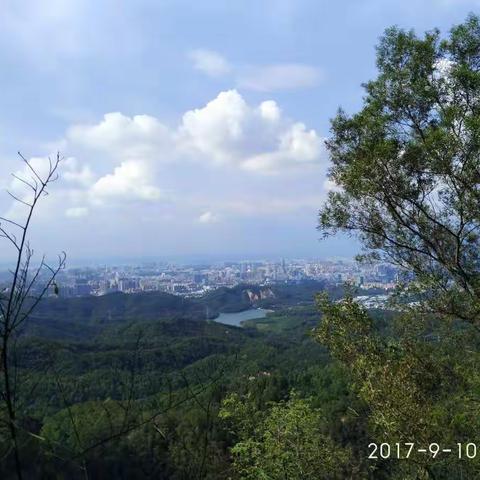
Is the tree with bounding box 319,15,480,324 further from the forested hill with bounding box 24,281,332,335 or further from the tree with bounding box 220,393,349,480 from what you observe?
the forested hill with bounding box 24,281,332,335

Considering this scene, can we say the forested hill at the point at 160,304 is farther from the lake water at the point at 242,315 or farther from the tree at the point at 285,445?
the tree at the point at 285,445

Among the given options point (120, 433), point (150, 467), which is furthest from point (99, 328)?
point (120, 433)

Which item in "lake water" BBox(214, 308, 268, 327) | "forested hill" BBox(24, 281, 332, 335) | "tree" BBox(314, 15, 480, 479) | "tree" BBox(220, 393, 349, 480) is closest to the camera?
"tree" BBox(314, 15, 480, 479)

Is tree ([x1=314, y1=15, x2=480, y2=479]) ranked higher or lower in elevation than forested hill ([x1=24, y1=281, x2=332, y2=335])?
higher

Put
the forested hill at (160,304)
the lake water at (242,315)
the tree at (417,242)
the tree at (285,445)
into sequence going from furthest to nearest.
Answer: the lake water at (242,315) → the forested hill at (160,304) → the tree at (285,445) → the tree at (417,242)

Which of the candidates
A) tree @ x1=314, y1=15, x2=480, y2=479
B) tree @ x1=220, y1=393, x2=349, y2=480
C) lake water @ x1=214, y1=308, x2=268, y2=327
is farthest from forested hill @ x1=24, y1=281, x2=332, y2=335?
tree @ x1=314, y1=15, x2=480, y2=479

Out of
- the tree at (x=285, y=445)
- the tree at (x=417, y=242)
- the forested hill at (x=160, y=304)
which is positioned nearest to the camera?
the tree at (x=417, y=242)

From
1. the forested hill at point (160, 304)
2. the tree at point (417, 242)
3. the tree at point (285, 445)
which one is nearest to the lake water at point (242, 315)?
the forested hill at point (160, 304)

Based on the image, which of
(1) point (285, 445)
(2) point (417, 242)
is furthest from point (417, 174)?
(1) point (285, 445)

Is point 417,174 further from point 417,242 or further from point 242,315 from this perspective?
point 242,315

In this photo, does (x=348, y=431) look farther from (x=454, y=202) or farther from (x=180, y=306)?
(x=180, y=306)

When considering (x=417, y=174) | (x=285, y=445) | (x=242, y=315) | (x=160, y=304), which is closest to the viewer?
(x=417, y=174)
